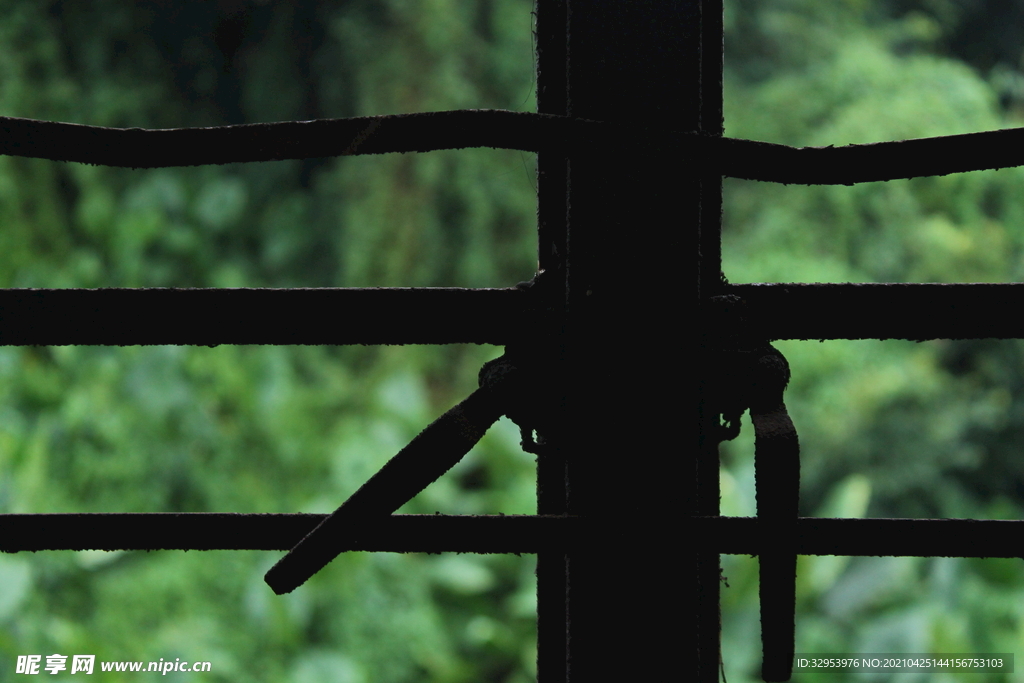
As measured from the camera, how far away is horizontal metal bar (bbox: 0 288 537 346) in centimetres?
30

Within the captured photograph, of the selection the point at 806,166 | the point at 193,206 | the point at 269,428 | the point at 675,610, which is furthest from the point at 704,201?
the point at 193,206

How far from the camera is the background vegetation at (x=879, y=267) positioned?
2023mm

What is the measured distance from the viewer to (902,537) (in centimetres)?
29

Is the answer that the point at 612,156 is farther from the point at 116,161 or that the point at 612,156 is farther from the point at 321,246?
the point at 321,246

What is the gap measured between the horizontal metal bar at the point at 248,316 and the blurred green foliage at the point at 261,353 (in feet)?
4.99

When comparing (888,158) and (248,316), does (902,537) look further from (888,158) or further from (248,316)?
(248,316)

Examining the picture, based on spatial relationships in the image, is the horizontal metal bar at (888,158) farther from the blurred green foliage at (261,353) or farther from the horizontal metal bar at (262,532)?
the blurred green foliage at (261,353)

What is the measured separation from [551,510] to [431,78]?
203cm

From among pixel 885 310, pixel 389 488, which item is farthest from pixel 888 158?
pixel 389 488

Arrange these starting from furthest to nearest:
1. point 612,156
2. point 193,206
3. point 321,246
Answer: point 321,246 < point 193,206 < point 612,156

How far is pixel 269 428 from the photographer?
2119 millimetres

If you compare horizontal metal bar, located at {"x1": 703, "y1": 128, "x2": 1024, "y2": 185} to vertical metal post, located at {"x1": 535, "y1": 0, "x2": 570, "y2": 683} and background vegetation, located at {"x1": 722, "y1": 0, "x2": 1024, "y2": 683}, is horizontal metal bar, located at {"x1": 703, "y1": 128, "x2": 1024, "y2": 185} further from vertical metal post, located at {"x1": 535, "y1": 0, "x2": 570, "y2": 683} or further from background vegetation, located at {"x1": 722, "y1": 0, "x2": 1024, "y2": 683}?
background vegetation, located at {"x1": 722, "y1": 0, "x2": 1024, "y2": 683}

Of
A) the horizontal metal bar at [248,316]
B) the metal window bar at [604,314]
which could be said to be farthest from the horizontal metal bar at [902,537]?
the horizontal metal bar at [248,316]

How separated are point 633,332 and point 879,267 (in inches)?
85.0
